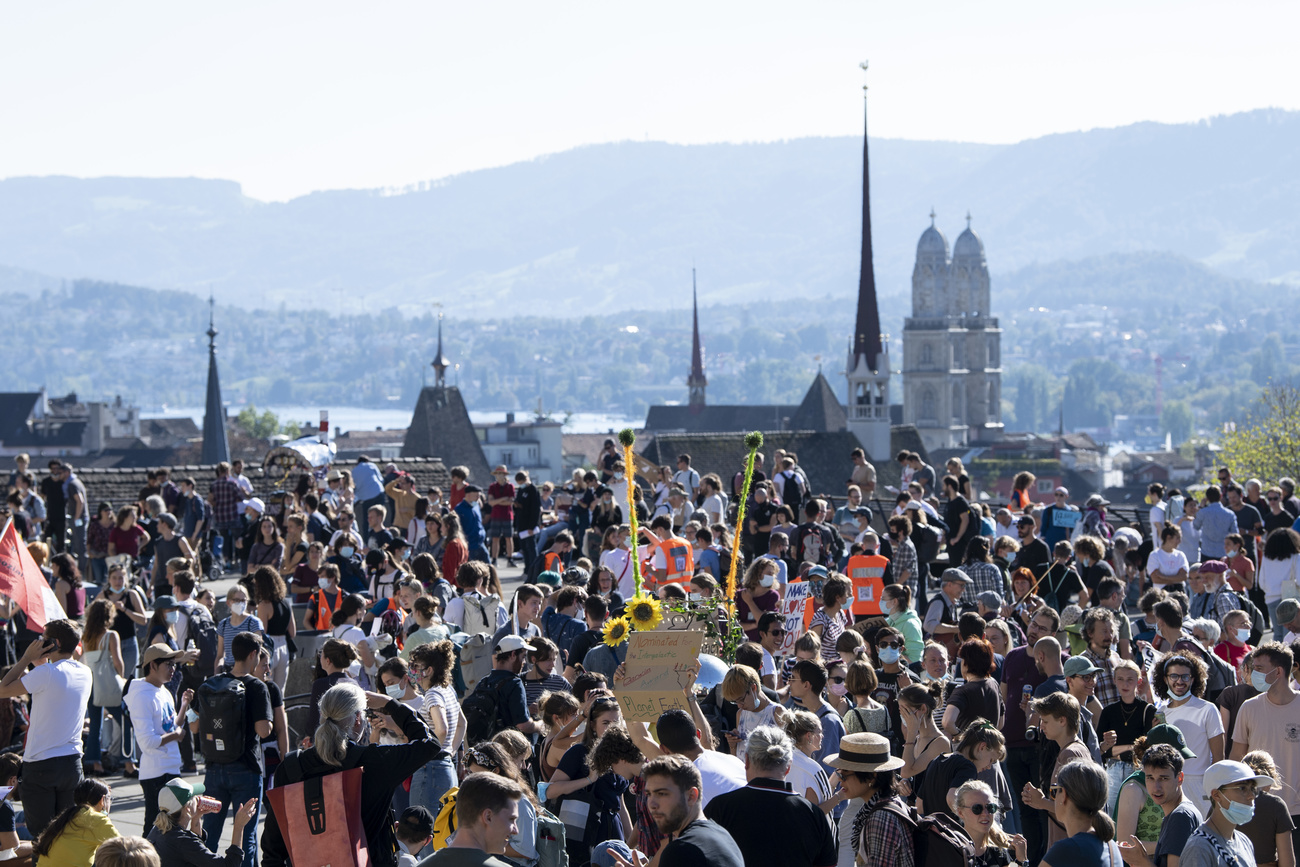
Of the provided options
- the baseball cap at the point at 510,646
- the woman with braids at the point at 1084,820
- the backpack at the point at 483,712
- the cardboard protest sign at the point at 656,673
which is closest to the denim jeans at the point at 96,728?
the backpack at the point at 483,712

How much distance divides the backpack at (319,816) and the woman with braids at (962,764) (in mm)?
2825

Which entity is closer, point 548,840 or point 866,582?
point 548,840

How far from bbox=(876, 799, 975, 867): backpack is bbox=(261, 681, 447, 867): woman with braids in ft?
7.12

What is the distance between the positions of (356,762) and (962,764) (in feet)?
9.88

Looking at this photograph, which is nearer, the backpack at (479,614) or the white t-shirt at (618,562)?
the backpack at (479,614)

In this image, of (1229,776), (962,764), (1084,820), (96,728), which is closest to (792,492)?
Answer: (96,728)

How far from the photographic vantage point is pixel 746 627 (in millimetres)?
12914

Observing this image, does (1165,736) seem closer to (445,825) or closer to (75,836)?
(445,825)

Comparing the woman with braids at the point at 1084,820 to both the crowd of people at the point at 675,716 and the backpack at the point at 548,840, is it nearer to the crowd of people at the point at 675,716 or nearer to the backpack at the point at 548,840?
the crowd of people at the point at 675,716

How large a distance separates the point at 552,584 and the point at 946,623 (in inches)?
132

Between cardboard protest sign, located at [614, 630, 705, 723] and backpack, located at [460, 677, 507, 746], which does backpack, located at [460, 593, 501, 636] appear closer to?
backpack, located at [460, 677, 507, 746]

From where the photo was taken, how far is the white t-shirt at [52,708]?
9.67 metres

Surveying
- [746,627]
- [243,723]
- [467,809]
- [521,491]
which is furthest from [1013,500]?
[467,809]

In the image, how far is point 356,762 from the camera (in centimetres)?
739
